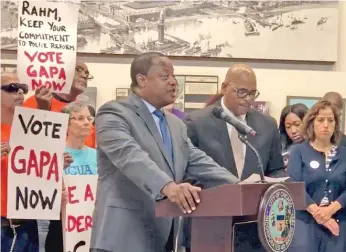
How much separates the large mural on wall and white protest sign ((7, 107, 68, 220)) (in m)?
3.72

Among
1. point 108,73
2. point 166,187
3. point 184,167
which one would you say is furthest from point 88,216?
point 108,73

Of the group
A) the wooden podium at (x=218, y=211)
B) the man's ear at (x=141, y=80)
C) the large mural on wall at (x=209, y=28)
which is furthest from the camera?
the large mural on wall at (x=209, y=28)

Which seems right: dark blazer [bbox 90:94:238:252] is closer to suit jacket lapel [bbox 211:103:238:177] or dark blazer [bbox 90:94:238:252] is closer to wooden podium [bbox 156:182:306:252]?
wooden podium [bbox 156:182:306:252]

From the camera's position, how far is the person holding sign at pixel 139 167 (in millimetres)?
2879

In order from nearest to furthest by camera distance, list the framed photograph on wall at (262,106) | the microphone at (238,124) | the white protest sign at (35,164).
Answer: the microphone at (238,124) → the white protest sign at (35,164) → the framed photograph on wall at (262,106)

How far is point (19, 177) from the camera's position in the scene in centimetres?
363

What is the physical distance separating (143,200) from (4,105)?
1083 millimetres

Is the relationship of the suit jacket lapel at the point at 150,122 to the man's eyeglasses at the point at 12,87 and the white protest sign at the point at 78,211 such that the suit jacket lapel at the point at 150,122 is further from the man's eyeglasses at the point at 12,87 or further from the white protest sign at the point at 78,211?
the white protest sign at the point at 78,211

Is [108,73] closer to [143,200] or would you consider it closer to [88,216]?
[88,216]

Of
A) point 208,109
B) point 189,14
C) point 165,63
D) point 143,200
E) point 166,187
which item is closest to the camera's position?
point 166,187

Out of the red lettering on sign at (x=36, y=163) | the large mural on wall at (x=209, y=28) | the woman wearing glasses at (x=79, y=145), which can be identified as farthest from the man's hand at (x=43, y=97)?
the large mural on wall at (x=209, y=28)

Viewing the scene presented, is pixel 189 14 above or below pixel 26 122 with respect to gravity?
above

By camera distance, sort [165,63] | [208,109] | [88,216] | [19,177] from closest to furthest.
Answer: [165,63], [19,177], [208,109], [88,216]

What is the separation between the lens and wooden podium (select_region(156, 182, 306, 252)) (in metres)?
2.61
